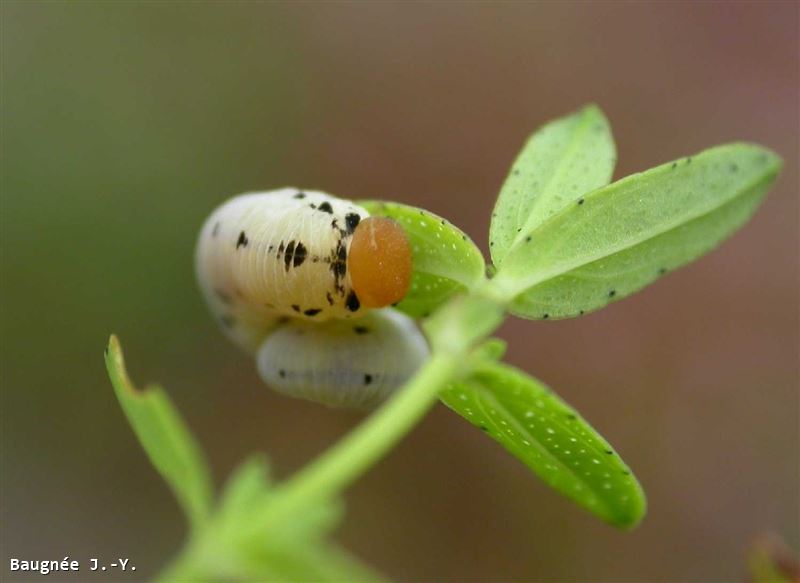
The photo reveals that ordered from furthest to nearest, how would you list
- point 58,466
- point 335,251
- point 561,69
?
1. point 561,69
2. point 58,466
3. point 335,251

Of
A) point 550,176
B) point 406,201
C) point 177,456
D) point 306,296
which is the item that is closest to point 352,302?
point 306,296

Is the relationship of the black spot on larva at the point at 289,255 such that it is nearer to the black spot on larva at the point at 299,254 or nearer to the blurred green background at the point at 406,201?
the black spot on larva at the point at 299,254

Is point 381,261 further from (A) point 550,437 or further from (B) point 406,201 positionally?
(B) point 406,201

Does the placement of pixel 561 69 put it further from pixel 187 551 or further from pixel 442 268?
pixel 187 551

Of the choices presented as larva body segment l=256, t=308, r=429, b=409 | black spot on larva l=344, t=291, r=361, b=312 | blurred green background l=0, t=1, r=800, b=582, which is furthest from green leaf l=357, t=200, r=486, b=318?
blurred green background l=0, t=1, r=800, b=582

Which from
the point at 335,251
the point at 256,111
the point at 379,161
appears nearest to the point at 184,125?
the point at 256,111

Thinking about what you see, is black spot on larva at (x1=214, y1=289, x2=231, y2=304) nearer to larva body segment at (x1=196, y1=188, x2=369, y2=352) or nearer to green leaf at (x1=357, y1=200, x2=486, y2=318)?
larva body segment at (x1=196, y1=188, x2=369, y2=352)

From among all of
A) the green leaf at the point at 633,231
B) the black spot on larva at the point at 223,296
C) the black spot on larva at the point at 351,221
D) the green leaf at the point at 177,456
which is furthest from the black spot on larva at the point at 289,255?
the green leaf at the point at 177,456
